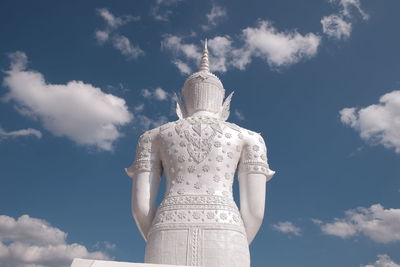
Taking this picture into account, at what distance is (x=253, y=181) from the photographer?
6984 millimetres

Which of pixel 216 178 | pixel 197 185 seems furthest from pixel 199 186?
pixel 216 178

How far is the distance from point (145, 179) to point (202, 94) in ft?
5.87

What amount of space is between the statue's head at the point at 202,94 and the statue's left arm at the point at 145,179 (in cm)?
98

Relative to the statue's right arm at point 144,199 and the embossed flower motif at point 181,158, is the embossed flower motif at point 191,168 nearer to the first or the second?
the embossed flower motif at point 181,158

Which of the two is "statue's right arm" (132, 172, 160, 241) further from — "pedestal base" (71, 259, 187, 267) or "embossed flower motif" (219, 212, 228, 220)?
"pedestal base" (71, 259, 187, 267)

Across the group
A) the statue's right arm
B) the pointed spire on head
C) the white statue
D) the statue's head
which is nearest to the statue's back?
the white statue

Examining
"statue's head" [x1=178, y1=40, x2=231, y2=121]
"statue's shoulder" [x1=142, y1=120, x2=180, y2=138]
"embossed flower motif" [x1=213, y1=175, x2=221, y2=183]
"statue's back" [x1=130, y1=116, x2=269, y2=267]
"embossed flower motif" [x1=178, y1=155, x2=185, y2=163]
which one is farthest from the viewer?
"statue's head" [x1=178, y1=40, x2=231, y2=121]

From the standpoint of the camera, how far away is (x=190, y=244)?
20.5ft

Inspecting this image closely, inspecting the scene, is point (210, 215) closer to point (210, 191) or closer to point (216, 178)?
point (210, 191)

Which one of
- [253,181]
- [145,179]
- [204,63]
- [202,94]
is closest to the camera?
[253,181]

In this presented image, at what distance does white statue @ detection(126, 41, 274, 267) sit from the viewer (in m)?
6.28

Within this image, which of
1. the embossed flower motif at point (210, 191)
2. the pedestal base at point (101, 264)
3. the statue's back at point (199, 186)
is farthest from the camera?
the embossed flower motif at point (210, 191)

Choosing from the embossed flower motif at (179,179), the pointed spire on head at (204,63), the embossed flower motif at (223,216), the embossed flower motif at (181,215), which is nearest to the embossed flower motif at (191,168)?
the embossed flower motif at (179,179)

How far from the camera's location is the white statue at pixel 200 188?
20.6 feet
